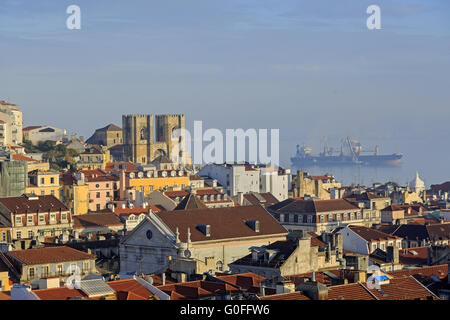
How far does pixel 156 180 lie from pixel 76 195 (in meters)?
11.7

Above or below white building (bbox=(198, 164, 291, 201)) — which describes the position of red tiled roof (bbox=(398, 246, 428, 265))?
below

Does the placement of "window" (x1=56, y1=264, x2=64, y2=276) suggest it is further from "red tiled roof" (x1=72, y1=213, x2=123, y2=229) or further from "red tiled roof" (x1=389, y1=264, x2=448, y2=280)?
"red tiled roof" (x1=72, y1=213, x2=123, y2=229)

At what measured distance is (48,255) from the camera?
1481 inches

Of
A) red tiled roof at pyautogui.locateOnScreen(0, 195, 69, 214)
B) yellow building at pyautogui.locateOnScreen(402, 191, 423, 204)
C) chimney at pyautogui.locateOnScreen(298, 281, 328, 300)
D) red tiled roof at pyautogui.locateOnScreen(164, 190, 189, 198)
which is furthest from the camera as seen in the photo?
yellow building at pyautogui.locateOnScreen(402, 191, 423, 204)

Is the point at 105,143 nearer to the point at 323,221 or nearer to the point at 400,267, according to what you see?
the point at 323,221

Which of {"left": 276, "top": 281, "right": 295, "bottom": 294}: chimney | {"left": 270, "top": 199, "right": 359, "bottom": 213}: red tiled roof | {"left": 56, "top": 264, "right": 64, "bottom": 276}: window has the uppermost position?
{"left": 276, "top": 281, "right": 295, "bottom": 294}: chimney

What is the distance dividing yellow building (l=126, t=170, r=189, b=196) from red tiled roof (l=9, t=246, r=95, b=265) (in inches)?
1562

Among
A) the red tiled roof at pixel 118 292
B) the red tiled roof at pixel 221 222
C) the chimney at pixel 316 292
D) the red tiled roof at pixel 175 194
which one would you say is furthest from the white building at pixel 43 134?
the chimney at pixel 316 292

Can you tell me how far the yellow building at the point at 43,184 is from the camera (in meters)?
70.4

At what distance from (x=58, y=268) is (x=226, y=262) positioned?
7.28 m

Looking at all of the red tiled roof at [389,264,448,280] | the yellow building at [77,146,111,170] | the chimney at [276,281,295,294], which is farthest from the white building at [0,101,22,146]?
the chimney at [276,281,295,294]

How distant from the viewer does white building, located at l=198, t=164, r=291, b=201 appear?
8344 centimetres

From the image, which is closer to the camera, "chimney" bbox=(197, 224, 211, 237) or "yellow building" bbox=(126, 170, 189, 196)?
"chimney" bbox=(197, 224, 211, 237)
